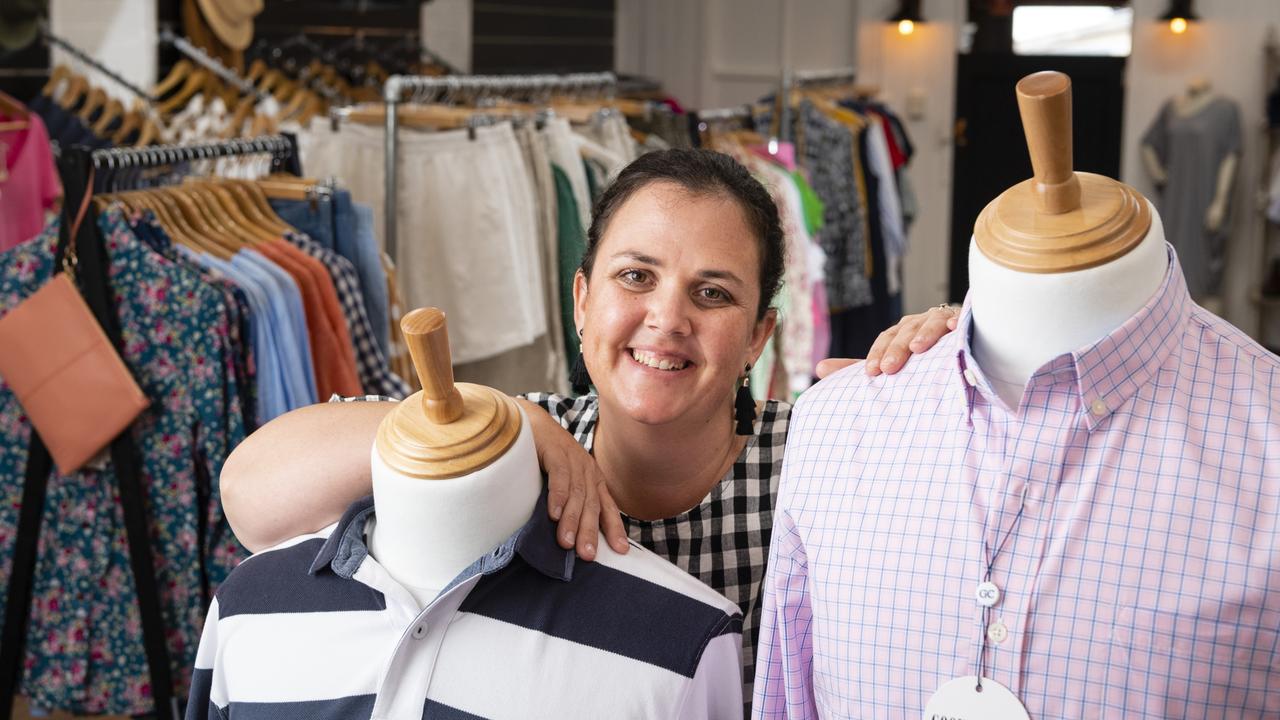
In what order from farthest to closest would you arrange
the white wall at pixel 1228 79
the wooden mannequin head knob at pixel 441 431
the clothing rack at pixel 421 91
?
the white wall at pixel 1228 79, the clothing rack at pixel 421 91, the wooden mannequin head knob at pixel 441 431

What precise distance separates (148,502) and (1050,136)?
6.98 ft

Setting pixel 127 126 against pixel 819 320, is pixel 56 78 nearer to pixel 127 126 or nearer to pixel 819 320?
pixel 127 126

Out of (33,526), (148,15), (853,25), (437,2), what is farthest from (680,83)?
(33,526)

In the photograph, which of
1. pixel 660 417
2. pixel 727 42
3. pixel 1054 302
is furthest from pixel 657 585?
pixel 727 42

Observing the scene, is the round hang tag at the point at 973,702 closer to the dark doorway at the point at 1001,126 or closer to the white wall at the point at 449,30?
the white wall at the point at 449,30

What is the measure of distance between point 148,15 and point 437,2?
2.35 meters

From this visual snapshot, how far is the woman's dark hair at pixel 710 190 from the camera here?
5.52 ft

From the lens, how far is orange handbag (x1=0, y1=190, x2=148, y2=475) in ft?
8.25

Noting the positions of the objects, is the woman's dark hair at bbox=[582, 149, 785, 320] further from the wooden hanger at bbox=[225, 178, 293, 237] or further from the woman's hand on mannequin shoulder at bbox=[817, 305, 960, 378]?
the wooden hanger at bbox=[225, 178, 293, 237]

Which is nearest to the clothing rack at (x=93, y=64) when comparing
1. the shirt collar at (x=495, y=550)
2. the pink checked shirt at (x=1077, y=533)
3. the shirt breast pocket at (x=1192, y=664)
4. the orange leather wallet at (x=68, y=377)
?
the orange leather wallet at (x=68, y=377)

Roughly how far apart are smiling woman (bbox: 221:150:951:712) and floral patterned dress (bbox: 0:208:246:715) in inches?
39.8

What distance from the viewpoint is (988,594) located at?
115 centimetres

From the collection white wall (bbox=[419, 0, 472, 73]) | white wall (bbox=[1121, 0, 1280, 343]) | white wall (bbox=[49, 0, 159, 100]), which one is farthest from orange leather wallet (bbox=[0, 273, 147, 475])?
white wall (bbox=[1121, 0, 1280, 343])

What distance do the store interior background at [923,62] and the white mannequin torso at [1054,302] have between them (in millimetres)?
7288
